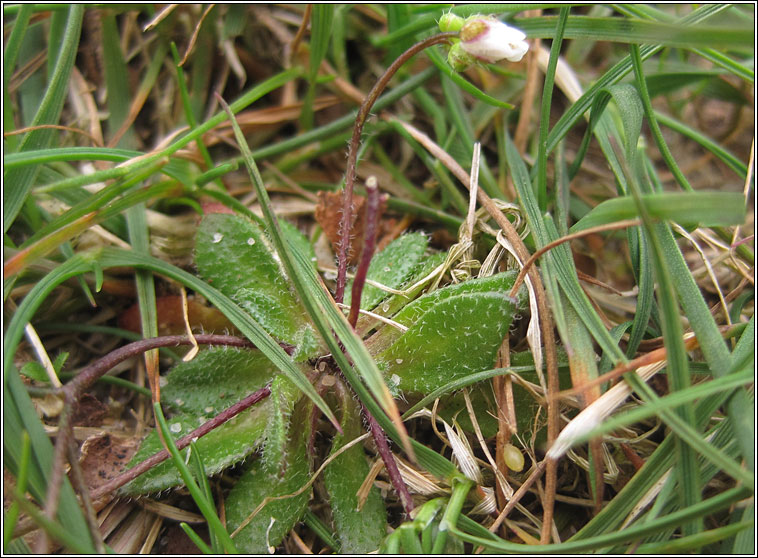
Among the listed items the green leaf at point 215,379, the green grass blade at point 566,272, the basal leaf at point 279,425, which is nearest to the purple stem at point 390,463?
the basal leaf at point 279,425

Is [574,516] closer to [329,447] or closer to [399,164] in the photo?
[329,447]

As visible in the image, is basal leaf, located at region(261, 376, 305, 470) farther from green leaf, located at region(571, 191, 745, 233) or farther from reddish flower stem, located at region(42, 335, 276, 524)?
green leaf, located at region(571, 191, 745, 233)

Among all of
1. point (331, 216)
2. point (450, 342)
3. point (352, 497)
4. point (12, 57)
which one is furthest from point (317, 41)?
point (352, 497)

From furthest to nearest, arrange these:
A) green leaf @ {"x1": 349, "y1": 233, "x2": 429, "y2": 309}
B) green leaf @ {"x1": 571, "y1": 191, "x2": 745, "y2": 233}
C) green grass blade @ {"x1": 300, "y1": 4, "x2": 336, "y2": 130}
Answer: green grass blade @ {"x1": 300, "y1": 4, "x2": 336, "y2": 130}, green leaf @ {"x1": 349, "y1": 233, "x2": 429, "y2": 309}, green leaf @ {"x1": 571, "y1": 191, "x2": 745, "y2": 233}

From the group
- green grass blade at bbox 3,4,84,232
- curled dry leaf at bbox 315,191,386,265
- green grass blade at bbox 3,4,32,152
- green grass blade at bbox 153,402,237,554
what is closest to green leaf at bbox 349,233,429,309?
curled dry leaf at bbox 315,191,386,265

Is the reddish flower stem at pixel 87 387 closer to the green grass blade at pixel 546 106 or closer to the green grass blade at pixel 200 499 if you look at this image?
the green grass blade at pixel 200 499

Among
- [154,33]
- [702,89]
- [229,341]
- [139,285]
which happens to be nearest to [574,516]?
[229,341]
